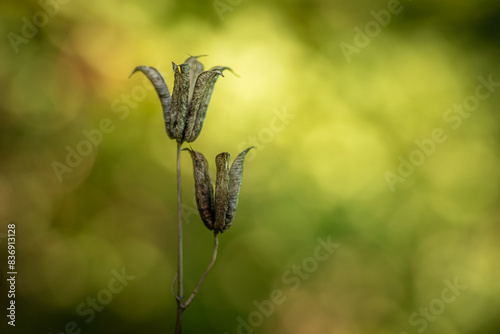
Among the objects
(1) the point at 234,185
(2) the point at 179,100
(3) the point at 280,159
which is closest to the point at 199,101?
(2) the point at 179,100

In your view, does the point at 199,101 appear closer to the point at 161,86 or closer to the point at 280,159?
the point at 161,86

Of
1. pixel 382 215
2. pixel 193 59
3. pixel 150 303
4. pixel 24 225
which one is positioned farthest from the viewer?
pixel 382 215

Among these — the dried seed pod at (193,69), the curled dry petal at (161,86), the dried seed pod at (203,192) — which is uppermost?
the dried seed pod at (193,69)

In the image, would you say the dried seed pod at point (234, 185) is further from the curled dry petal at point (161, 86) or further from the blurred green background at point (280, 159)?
the blurred green background at point (280, 159)

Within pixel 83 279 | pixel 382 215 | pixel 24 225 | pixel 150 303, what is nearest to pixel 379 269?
pixel 382 215

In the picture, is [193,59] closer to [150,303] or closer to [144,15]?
[144,15]

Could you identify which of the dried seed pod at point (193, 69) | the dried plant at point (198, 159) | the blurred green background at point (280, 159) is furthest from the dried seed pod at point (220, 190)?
the blurred green background at point (280, 159)

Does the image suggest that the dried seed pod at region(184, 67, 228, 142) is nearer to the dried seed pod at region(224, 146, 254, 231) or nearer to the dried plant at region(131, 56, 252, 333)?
the dried plant at region(131, 56, 252, 333)
